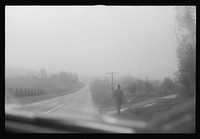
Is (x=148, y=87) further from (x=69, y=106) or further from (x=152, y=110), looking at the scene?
→ (x=69, y=106)

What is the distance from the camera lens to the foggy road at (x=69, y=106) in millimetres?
2674

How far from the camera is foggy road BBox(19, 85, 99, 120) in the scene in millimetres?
2674

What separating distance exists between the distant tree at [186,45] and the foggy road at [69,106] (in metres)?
1.25

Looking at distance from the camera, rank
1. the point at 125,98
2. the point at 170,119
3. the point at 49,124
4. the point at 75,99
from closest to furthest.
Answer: the point at 170,119 → the point at 49,124 → the point at 125,98 → the point at 75,99

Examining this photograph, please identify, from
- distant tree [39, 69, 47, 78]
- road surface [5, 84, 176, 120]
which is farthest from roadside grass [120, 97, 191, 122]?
distant tree [39, 69, 47, 78]

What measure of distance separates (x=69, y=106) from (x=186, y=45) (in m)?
1.79

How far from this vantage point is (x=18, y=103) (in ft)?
9.40

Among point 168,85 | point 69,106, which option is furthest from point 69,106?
point 168,85

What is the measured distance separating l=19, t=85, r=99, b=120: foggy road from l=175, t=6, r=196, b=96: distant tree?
4.10ft

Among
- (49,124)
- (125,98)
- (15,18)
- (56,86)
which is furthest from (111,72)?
(15,18)

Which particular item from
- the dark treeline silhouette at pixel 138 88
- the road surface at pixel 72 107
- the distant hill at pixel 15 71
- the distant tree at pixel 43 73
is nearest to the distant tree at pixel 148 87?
the dark treeline silhouette at pixel 138 88

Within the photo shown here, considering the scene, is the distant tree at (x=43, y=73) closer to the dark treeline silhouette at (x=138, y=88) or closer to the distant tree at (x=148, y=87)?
the dark treeline silhouette at (x=138, y=88)

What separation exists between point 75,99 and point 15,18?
144 centimetres
